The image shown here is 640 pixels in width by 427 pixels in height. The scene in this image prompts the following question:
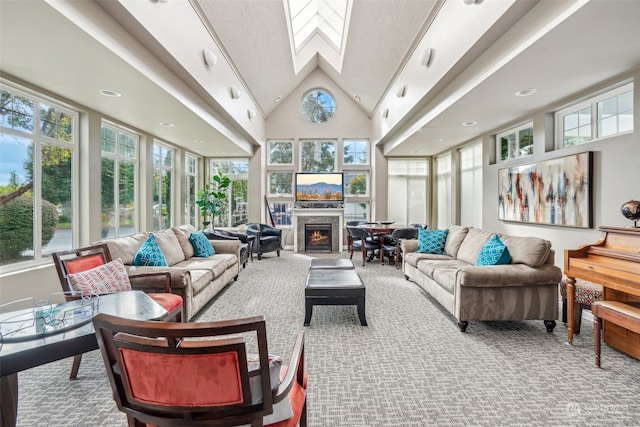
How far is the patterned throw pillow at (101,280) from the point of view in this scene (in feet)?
7.95

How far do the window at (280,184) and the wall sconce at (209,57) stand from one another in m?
4.81

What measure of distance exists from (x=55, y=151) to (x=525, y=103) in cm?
641

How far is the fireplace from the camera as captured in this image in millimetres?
8523

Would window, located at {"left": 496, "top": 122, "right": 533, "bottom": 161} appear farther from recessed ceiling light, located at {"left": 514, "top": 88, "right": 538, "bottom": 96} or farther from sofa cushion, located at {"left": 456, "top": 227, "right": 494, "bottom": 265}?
sofa cushion, located at {"left": 456, "top": 227, "right": 494, "bottom": 265}

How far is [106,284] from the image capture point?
2.61 m

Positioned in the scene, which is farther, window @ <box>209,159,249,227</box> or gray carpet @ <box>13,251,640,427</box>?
window @ <box>209,159,249,227</box>

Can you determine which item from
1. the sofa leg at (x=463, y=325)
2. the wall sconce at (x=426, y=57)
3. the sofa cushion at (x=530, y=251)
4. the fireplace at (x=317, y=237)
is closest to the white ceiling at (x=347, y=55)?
the wall sconce at (x=426, y=57)

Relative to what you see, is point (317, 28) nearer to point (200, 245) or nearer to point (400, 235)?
point (400, 235)

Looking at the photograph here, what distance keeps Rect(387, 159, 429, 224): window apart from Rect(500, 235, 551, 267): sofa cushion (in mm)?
6038

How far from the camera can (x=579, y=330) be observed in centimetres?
298

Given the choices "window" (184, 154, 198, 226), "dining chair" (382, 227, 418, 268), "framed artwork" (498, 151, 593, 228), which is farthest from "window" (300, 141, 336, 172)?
"framed artwork" (498, 151, 593, 228)

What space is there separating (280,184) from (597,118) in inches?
281

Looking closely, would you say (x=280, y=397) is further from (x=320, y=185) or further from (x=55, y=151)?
(x=320, y=185)

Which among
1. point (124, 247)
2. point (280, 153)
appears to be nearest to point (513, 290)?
point (124, 247)
